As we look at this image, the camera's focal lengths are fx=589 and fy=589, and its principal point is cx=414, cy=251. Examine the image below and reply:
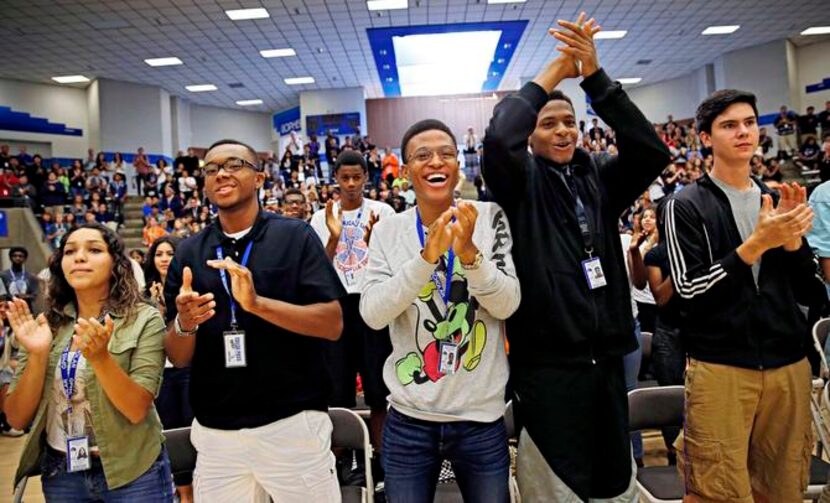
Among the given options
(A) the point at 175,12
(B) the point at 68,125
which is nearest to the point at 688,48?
(A) the point at 175,12

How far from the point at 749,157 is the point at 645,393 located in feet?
3.78

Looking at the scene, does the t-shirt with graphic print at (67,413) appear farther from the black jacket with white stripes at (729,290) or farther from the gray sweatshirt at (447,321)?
the black jacket with white stripes at (729,290)

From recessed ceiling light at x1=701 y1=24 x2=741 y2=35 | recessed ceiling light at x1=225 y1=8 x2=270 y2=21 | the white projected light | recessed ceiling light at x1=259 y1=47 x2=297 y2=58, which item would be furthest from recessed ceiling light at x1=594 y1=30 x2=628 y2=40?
recessed ceiling light at x1=225 y1=8 x2=270 y2=21

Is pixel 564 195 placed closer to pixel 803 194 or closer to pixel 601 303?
pixel 601 303

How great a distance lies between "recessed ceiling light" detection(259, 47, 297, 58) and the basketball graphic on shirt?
44.8 feet

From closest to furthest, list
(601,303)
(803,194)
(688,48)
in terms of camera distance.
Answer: (601,303) → (803,194) → (688,48)

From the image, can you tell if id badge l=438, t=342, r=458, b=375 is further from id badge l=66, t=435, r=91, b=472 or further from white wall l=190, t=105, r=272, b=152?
white wall l=190, t=105, r=272, b=152

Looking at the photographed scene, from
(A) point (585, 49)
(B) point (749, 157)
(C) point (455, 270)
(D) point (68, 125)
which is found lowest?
(C) point (455, 270)

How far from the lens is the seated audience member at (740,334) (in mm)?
2023

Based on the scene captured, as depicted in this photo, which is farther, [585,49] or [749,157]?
[749,157]

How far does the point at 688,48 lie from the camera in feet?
59.5

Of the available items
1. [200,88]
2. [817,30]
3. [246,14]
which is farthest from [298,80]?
[817,30]

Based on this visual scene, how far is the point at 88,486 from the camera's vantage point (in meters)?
1.96

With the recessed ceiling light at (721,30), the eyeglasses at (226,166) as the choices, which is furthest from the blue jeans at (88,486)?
the recessed ceiling light at (721,30)
